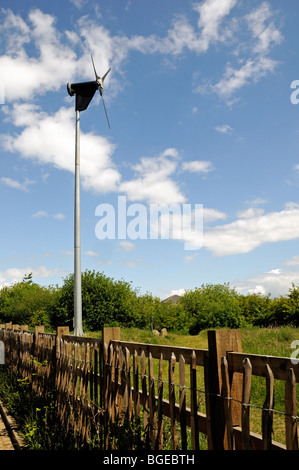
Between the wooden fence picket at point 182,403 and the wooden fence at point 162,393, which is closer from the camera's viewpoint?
the wooden fence at point 162,393

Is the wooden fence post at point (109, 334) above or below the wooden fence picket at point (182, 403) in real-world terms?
above

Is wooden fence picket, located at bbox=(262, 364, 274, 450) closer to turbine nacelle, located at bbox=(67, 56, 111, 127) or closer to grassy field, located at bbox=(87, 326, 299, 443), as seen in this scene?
grassy field, located at bbox=(87, 326, 299, 443)

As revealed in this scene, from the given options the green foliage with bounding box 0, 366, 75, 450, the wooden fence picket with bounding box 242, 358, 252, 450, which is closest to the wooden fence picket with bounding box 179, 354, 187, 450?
the wooden fence picket with bounding box 242, 358, 252, 450

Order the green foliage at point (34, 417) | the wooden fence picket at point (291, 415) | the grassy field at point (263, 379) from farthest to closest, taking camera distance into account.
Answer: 1. the grassy field at point (263, 379)
2. the green foliage at point (34, 417)
3. the wooden fence picket at point (291, 415)

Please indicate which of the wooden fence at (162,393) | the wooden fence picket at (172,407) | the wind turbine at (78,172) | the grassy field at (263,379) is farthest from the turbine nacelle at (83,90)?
the wooden fence picket at (172,407)

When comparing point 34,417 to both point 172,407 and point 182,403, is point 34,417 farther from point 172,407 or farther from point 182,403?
point 182,403

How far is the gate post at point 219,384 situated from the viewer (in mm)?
2564

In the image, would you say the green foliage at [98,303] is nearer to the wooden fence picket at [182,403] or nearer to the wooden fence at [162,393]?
the wooden fence at [162,393]

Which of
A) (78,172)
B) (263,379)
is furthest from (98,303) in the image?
(263,379)

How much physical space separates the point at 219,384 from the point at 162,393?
651mm

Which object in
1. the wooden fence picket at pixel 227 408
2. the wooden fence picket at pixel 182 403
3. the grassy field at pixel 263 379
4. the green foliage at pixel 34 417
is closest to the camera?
the wooden fence picket at pixel 227 408

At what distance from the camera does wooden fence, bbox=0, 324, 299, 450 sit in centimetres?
227

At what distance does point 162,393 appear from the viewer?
3062mm
